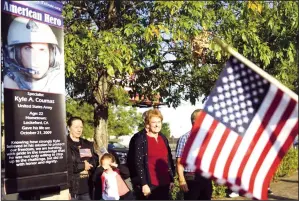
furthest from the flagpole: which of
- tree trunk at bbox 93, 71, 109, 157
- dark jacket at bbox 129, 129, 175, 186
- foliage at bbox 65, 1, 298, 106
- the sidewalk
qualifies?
the sidewalk

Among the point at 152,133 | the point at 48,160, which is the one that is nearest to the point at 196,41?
the point at 152,133

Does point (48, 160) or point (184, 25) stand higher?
point (184, 25)

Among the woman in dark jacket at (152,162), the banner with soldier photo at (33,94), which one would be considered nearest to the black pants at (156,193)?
the woman in dark jacket at (152,162)

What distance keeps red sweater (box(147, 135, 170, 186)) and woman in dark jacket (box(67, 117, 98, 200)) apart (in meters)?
0.73

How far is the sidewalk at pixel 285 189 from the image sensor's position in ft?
31.5

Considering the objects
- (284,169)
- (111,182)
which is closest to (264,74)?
(111,182)

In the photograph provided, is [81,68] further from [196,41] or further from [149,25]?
[196,41]

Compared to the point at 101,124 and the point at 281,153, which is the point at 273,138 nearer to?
the point at 281,153

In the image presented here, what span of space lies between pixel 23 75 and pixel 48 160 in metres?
0.76

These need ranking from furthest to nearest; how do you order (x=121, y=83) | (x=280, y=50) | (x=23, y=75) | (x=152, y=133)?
(x=121, y=83) → (x=280, y=50) → (x=152, y=133) → (x=23, y=75)

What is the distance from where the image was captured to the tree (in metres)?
6.60

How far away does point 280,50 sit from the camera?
740 centimetres

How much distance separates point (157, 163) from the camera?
→ 5152 millimetres

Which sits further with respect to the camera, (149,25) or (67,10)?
(67,10)
